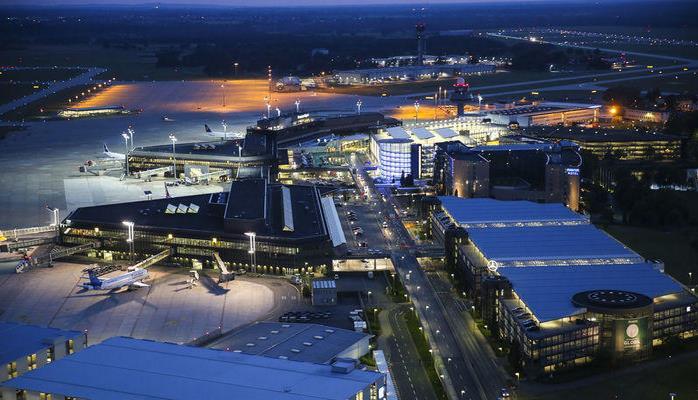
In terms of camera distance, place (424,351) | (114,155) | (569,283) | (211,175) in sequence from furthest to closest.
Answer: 1. (114,155)
2. (211,175)
3. (569,283)
4. (424,351)

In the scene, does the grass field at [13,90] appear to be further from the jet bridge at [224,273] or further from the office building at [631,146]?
the jet bridge at [224,273]

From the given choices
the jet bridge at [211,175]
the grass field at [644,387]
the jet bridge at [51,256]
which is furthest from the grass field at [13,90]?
the grass field at [644,387]

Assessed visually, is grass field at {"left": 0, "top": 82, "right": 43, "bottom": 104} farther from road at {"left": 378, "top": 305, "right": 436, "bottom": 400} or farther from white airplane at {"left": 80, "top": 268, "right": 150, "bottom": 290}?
road at {"left": 378, "top": 305, "right": 436, "bottom": 400}

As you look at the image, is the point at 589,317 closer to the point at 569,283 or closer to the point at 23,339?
the point at 569,283

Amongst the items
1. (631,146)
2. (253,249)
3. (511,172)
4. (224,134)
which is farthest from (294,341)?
(224,134)

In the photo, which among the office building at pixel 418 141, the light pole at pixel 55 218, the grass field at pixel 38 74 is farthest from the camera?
the grass field at pixel 38 74

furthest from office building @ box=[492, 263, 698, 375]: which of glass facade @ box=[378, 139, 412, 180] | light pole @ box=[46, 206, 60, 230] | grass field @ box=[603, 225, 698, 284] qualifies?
glass facade @ box=[378, 139, 412, 180]

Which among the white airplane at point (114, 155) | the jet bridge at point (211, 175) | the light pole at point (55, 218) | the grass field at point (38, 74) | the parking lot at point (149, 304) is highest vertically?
the grass field at point (38, 74)
